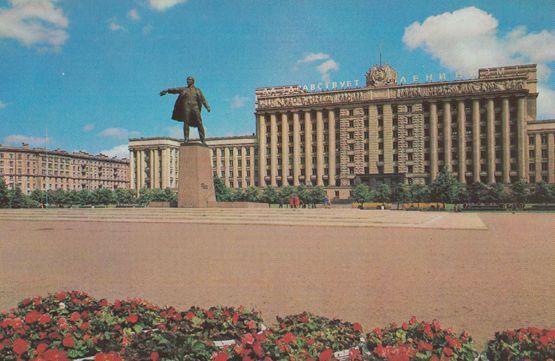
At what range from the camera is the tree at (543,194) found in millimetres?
66438

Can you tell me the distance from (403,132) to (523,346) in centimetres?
8918

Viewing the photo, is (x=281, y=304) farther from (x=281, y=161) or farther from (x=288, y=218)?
(x=281, y=161)

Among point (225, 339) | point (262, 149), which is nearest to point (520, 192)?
point (262, 149)

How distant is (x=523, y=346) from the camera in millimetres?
3732

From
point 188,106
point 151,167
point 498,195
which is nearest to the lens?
point 188,106

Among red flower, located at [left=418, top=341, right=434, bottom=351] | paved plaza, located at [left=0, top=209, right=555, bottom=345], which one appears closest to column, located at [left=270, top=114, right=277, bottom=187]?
paved plaza, located at [left=0, top=209, right=555, bottom=345]

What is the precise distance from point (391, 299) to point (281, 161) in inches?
3620

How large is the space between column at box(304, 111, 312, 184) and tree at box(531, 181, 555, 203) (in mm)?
42863

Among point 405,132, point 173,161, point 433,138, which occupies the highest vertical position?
point 405,132

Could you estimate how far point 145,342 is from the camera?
13.8ft

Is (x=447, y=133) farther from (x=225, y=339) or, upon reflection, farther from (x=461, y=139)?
(x=225, y=339)

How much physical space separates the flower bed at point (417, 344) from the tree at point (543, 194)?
243 ft

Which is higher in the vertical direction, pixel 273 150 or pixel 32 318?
pixel 273 150

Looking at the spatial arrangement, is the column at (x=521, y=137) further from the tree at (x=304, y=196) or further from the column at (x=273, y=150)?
the column at (x=273, y=150)
